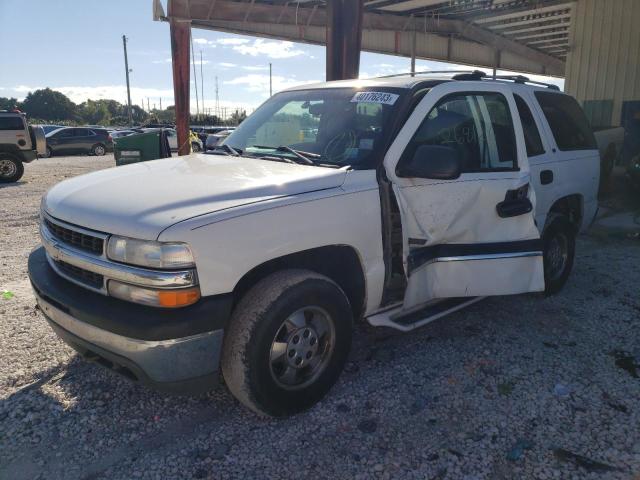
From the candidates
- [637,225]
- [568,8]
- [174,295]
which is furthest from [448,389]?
[568,8]

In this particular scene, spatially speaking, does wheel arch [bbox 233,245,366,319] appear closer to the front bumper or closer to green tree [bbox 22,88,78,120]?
the front bumper

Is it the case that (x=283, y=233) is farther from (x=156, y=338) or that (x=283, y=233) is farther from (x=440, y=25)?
(x=440, y=25)

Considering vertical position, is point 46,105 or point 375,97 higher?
point 46,105

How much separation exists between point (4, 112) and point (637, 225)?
1515 centimetres

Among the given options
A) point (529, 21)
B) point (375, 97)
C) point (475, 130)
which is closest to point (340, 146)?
point (375, 97)

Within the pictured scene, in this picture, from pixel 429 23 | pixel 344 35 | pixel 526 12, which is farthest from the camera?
pixel 429 23

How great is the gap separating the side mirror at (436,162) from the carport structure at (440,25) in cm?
690

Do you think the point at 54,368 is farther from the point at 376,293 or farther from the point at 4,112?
the point at 4,112

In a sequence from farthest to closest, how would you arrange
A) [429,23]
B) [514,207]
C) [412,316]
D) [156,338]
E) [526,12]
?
[429,23], [526,12], [514,207], [412,316], [156,338]

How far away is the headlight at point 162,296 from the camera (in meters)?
2.38

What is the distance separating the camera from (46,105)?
280ft

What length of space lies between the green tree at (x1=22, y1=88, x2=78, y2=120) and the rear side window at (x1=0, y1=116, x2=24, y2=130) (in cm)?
8086

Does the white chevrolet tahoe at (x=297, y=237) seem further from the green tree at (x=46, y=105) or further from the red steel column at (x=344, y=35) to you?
the green tree at (x=46, y=105)

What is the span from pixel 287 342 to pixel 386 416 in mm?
728
